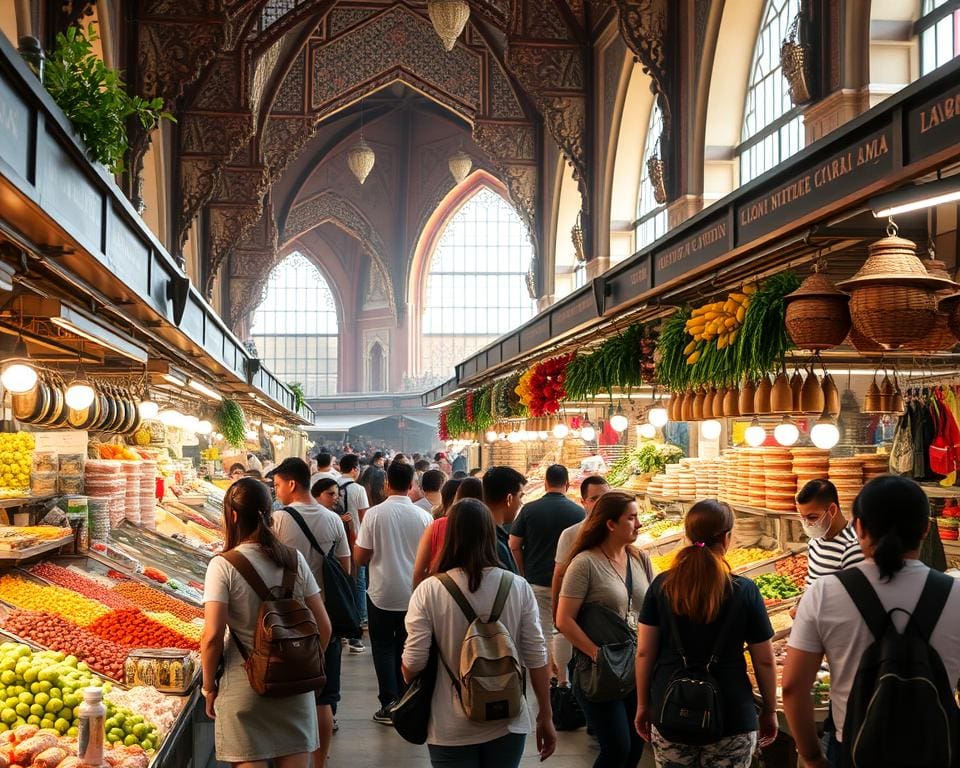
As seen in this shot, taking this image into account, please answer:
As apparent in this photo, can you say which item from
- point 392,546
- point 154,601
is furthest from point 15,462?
point 392,546

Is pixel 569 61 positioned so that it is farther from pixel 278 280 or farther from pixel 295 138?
pixel 278 280

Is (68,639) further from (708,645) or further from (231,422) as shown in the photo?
(231,422)

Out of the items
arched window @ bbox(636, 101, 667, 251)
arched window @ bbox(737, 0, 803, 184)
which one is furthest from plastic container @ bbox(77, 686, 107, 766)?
arched window @ bbox(636, 101, 667, 251)

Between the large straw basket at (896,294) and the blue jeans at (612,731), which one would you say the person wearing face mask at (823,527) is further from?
the large straw basket at (896,294)

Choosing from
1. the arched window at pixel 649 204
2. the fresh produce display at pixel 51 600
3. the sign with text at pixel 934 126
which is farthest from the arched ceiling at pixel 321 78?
the sign with text at pixel 934 126

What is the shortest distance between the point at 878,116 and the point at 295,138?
16.5m

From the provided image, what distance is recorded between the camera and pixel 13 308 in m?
4.83

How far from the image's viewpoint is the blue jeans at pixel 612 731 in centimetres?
Result: 466

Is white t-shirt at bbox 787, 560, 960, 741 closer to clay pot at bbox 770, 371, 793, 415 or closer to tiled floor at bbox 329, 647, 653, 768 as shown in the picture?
clay pot at bbox 770, 371, 793, 415

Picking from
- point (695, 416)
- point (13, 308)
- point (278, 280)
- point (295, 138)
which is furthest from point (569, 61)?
point (278, 280)

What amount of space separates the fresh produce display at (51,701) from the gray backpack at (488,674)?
1509mm

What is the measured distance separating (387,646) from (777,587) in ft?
7.77

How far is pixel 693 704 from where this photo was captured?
3660 mm

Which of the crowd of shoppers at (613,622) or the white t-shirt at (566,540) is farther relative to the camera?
the white t-shirt at (566,540)
